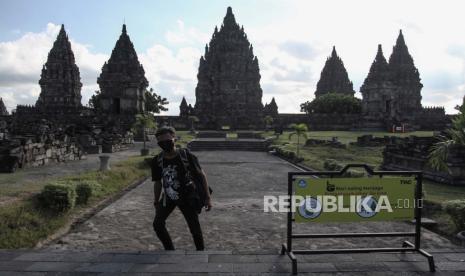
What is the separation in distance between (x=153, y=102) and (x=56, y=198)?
58.1 meters

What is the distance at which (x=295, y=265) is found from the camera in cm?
493

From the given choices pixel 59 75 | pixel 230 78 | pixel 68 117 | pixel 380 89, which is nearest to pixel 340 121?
pixel 380 89

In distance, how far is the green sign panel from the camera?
538 centimetres

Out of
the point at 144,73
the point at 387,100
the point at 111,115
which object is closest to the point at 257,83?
the point at 387,100

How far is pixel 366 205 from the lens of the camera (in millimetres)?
5504

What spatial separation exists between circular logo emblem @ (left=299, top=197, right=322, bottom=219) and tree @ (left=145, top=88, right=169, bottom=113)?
59.2 meters

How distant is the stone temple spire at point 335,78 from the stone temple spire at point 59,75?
162ft

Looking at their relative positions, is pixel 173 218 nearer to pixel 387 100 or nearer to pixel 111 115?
pixel 111 115

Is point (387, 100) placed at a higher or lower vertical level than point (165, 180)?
higher

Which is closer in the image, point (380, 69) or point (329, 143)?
point (329, 143)

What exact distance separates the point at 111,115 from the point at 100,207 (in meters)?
31.5

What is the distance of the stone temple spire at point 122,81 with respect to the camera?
4081 cm

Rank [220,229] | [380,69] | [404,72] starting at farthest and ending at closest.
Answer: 1. [404,72]
2. [380,69]
3. [220,229]

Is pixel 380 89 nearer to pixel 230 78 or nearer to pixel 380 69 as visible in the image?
pixel 380 69
